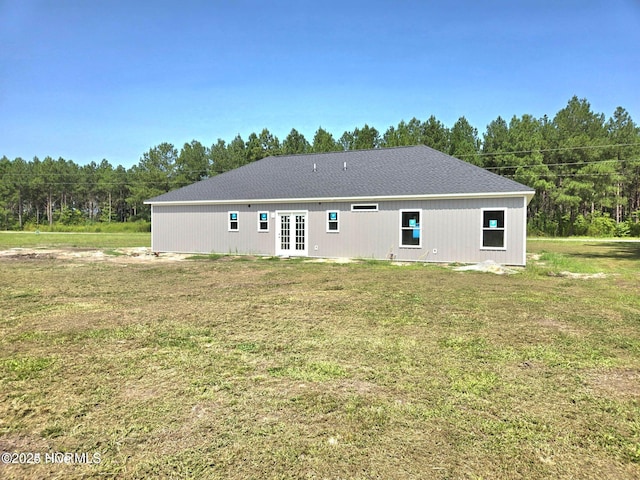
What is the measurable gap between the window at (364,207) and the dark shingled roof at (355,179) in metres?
0.40

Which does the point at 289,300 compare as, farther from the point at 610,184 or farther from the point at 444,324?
the point at 610,184

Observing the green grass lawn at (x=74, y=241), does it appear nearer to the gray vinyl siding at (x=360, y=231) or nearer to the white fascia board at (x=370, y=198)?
the gray vinyl siding at (x=360, y=231)

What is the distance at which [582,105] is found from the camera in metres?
38.9

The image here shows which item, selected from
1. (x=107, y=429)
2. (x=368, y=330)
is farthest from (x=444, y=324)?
(x=107, y=429)

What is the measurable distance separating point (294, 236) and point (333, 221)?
6.33ft

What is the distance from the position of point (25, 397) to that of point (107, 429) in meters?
1.03

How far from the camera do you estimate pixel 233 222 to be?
17.9 m

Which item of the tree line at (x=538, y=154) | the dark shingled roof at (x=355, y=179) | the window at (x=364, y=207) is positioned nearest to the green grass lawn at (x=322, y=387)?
the dark shingled roof at (x=355, y=179)

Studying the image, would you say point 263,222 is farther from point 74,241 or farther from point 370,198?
point 74,241

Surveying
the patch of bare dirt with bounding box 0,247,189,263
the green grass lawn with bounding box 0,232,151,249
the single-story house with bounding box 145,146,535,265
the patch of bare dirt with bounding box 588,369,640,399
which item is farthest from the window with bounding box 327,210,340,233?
the green grass lawn with bounding box 0,232,151,249

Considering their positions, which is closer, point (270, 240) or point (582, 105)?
point (270, 240)

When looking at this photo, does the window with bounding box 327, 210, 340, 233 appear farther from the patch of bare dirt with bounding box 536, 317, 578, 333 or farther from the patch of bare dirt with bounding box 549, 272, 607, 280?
the patch of bare dirt with bounding box 536, 317, 578, 333

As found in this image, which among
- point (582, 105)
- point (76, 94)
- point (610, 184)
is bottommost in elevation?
point (610, 184)

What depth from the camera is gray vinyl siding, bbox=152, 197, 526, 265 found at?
45.4 feet
